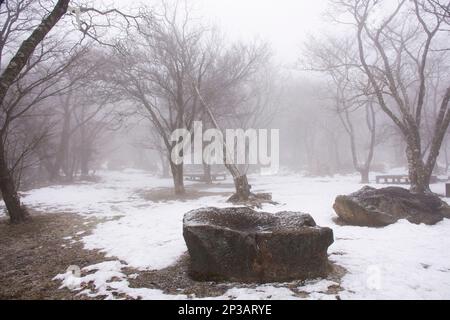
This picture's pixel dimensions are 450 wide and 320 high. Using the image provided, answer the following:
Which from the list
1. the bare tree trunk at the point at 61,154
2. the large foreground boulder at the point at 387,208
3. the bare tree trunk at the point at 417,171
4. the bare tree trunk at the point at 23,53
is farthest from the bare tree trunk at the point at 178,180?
the bare tree trunk at the point at 61,154

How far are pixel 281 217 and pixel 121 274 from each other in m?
3.09

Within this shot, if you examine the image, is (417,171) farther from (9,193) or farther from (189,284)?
(9,193)

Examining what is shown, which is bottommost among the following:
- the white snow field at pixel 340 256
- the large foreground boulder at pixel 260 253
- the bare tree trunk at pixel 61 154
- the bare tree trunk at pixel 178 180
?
the white snow field at pixel 340 256

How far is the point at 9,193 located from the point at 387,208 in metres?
10.9

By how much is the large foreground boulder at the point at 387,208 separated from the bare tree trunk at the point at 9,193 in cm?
952

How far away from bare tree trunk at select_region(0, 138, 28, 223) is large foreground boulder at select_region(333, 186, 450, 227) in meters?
9.52

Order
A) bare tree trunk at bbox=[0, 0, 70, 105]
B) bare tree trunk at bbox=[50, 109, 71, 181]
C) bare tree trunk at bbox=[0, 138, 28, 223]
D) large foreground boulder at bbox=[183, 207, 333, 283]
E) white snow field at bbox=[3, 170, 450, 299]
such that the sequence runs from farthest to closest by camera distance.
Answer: bare tree trunk at bbox=[50, 109, 71, 181] → bare tree trunk at bbox=[0, 138, 28, 223] → bare tree trunk at bbox=[0, 0, 70, 105] → large foreground boulder at bbox=[183, 207, 333, 283] → white snow field at bbox=[3, 170, 450, 299]

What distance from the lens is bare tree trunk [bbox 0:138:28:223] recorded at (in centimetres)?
923

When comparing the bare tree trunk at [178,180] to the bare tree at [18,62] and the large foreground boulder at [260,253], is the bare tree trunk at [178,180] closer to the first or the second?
the bare tree at [18,62]

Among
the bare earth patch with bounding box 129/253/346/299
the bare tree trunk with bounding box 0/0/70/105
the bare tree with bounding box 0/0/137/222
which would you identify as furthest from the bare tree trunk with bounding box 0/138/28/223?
the bare earth patch with bounding box 129/253/346/299

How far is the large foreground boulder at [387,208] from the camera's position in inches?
328

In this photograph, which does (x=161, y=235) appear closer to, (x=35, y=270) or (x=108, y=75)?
(x=35, y=270)

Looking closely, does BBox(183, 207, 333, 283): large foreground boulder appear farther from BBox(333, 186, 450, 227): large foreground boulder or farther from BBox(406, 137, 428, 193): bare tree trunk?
BBox(406, 137, 428, 193): bare tree trunk

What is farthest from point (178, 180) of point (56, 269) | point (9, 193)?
point (56, 269)
